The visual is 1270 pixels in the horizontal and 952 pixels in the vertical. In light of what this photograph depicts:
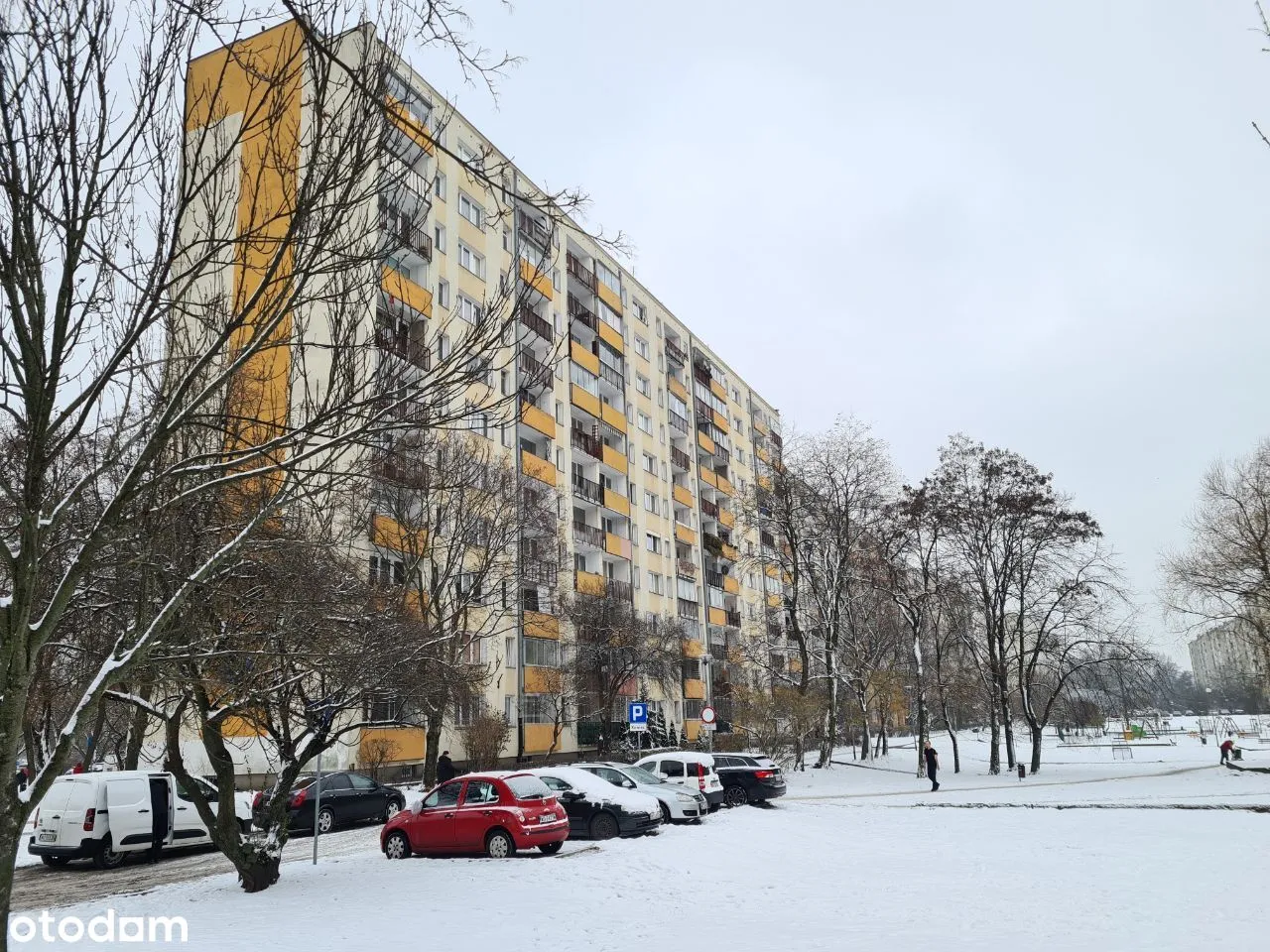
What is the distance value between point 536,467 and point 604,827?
A: 24.9 meters

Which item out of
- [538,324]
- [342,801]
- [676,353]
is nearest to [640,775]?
[342,801]

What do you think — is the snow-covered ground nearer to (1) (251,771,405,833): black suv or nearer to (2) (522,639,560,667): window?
(1) (251,771,405,833): black suv

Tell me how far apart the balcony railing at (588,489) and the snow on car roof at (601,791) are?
96.8 feet

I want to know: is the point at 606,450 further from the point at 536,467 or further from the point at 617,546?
the point at 536,467

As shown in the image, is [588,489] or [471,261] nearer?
[471,261]

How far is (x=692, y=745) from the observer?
50469mm

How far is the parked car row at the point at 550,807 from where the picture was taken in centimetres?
1631

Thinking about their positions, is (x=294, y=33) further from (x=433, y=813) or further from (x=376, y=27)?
(x=433, y=813)

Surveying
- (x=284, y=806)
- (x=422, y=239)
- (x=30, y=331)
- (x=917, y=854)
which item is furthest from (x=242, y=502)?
(x=422, y=239)

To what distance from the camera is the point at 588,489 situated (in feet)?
166

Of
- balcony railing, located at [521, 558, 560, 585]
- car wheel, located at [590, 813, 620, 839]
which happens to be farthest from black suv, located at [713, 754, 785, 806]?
car wheel, located at [590, 813, 620, 839]

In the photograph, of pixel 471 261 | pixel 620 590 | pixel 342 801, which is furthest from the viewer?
pixel 620 590

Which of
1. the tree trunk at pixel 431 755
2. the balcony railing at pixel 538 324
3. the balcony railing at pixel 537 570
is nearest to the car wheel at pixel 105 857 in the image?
the tree trunk at pixel 431 755

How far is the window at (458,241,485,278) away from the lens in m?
42.5
